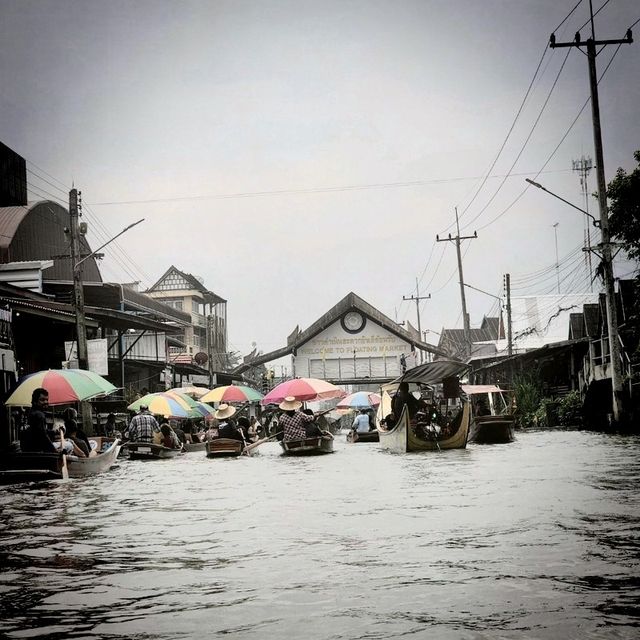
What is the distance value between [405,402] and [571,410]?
39.3 ft

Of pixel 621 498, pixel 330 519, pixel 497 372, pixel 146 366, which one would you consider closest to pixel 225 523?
pixel 330 519

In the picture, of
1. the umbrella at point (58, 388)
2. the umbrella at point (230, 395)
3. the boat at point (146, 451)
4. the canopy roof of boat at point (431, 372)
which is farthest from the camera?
the umbrella at point (230, 395)

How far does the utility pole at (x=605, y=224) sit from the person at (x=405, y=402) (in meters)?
5.76

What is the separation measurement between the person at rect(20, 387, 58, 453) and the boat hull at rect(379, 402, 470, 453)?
10.7 m

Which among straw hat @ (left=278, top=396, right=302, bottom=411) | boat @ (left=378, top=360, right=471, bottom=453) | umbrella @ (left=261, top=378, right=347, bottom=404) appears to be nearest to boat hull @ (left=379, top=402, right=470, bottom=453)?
boat @ (left=378, top=360, right=471, bottom=453)

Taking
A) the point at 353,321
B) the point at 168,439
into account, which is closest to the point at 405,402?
the point at 168,439

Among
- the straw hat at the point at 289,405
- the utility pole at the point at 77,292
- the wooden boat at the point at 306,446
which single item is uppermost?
the utility pole at the point at 77,292

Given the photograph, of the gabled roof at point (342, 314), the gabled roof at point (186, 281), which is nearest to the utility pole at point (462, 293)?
the gabled roof at point (342, 314)

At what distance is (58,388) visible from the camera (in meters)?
18.9

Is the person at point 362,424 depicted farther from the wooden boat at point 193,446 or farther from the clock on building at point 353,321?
the clock on building at point 353,321

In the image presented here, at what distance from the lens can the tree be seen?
24.2m

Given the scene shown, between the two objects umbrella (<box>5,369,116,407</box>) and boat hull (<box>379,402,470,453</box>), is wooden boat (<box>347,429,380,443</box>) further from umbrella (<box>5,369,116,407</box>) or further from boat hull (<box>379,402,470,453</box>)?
umbrella (<box>5,369,116,407</box>)

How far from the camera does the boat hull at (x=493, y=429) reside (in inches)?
1091

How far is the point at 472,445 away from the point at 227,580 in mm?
21888
